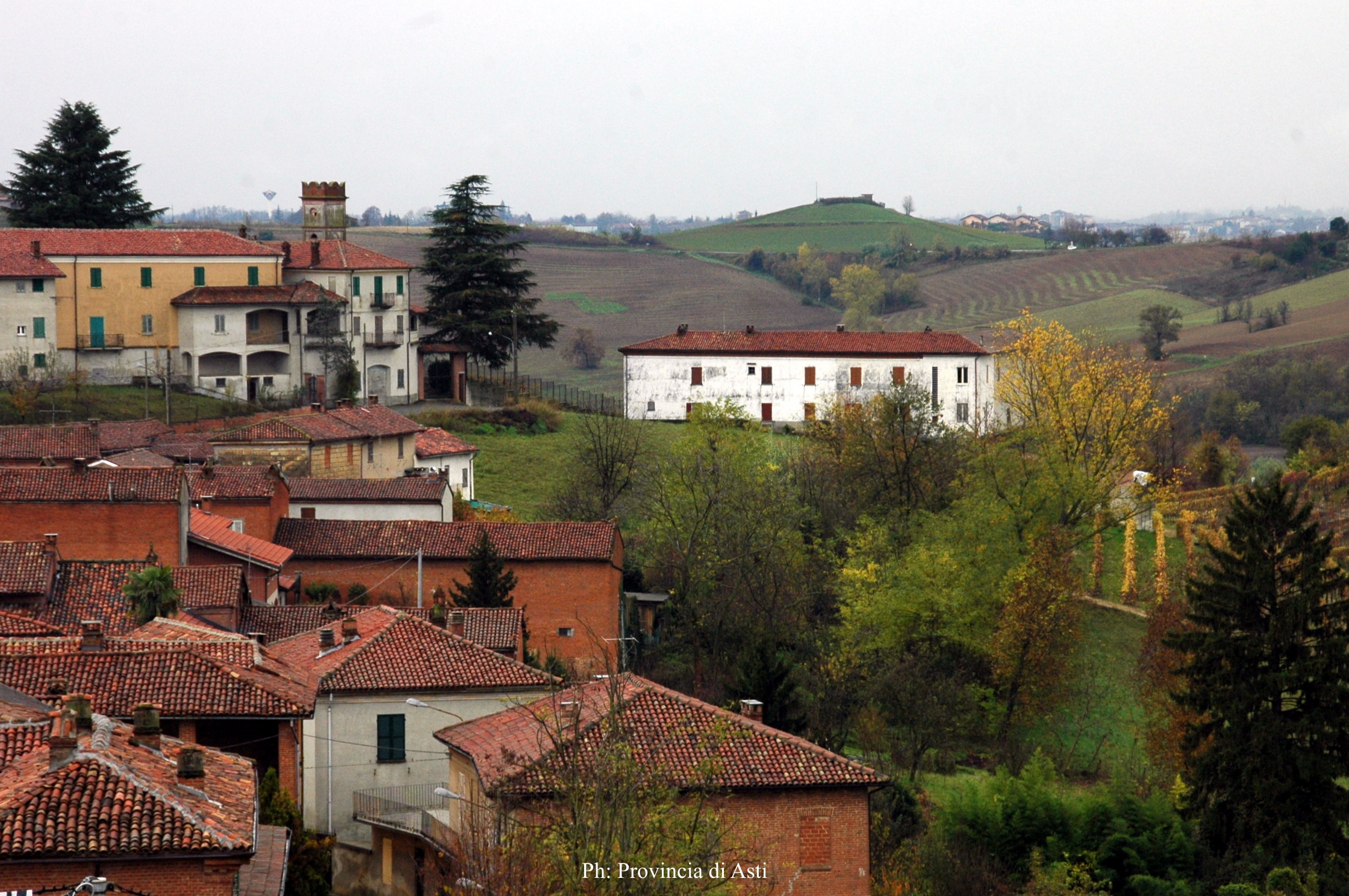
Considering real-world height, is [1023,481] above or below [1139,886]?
above

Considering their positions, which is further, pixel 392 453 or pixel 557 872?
pixel 392 453

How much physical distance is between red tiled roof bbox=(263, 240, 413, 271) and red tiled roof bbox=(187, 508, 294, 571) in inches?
981

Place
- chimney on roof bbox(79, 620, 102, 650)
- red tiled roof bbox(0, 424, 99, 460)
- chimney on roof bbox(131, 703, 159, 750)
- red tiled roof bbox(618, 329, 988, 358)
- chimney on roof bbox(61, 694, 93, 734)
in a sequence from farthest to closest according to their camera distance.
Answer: red tiled roof bbox(618, 329, 988, 358)
red tiled roof bbox(0, 424, 99, 460)
chimney on roof bbox(79, 620, 102, 650)
chimney on roof bbox(131, 703, 159, 750)
chimney on roof bbox(61, 694, 93, 734)

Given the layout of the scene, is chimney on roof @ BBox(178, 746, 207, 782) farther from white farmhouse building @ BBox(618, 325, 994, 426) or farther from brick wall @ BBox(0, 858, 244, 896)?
white farmhouse building @ BBox(618, 325, 994, 426)

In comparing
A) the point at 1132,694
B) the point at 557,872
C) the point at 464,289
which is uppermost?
the point at 464,289

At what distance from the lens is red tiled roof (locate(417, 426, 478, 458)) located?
5762cm

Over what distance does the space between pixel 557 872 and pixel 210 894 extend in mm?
3400

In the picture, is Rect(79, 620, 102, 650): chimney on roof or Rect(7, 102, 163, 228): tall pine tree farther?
Rect(7, 102, 163, 228): tall pine tree

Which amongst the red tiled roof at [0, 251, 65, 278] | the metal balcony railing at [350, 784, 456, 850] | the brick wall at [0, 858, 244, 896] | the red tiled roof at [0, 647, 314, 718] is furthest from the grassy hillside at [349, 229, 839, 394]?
the brick wall at [0, 858, 244, 896]

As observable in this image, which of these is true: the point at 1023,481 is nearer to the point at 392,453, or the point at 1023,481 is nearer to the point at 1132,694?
the point at 1132,694

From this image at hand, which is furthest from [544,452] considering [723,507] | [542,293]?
[542,293]

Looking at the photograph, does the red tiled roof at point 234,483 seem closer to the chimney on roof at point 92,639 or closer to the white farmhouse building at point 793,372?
the chimney on roof at point 92,639

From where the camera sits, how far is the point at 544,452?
6369 cm

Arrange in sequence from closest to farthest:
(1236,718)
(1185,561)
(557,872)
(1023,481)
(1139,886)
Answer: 1. (557,872)
2. (1139,886)
3. (1236,718)
4. (1023,481)
5. (1185,561)
